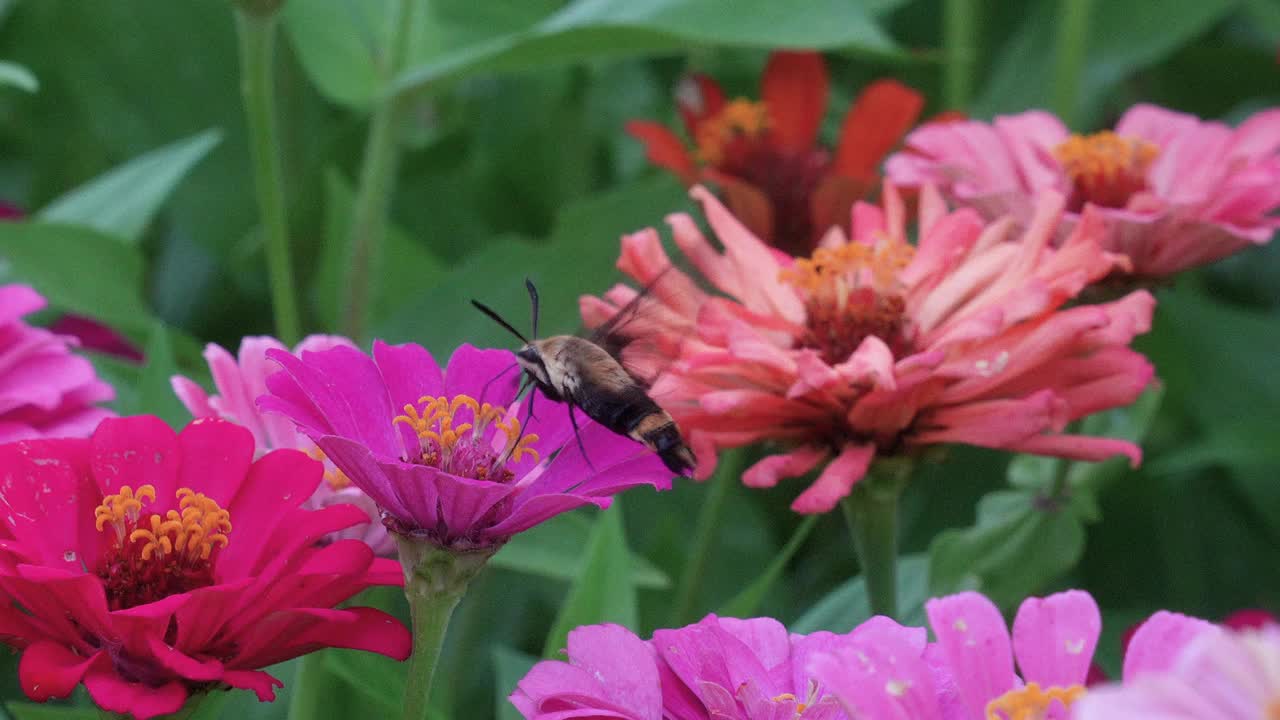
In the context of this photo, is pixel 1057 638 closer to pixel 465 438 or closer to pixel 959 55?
pixel 465 438

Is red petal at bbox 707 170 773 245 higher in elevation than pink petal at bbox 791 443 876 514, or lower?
higher

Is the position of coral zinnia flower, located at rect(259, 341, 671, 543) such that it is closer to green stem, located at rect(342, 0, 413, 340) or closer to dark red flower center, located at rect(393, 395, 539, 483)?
dark red flower center, located at rect(393, 395, 539, 483)

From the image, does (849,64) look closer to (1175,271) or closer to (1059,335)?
(1175,271)

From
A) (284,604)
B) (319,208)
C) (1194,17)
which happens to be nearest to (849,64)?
(1194,17)

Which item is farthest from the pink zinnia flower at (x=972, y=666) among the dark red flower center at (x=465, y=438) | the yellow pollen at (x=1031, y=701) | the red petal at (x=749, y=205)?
the red petal at (x=749, y=205)

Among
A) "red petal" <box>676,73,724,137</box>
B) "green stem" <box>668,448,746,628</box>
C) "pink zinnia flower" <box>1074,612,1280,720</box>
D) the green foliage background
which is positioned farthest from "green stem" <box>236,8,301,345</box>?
"pink zinnia flower" <box>1074,612,1280,720</box>

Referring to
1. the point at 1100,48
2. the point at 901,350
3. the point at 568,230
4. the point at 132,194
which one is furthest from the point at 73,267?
the point at 1100,48
